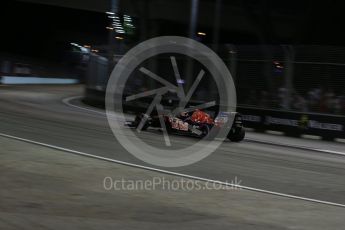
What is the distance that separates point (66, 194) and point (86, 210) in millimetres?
850

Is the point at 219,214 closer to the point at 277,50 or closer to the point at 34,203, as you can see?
the point at 34,203

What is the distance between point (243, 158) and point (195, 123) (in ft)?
10.5

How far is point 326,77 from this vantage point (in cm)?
2112

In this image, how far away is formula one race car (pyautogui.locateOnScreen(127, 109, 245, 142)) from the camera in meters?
15.7

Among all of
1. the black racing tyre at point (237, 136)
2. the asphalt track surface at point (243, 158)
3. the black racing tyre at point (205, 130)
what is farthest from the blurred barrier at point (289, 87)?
the black racing tyre at point (205, 130)

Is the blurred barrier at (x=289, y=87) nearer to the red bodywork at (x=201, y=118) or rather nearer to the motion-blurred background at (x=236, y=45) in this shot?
the motion-blurred background at (x=236, y=45)

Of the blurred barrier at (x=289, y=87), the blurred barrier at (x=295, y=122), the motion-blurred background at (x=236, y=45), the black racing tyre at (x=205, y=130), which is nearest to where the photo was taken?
the black racing tyre at (x=205, y=130)

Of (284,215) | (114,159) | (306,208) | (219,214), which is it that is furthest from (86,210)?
(114,159)

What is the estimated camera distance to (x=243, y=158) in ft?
41.6

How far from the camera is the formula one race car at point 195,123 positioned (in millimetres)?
15703

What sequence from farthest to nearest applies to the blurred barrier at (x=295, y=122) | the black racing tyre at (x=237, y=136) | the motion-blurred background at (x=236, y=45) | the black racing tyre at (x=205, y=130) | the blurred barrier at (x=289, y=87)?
1. the motion-blurred background at (x=236, y=45)
2. the blurred barrier at (x=289, y=87)
3. the blurred barrier at (x=295, y=122)
4. the black racing tyre at (x=237, y=136)
5. the black racing tyre at (x=205, y=130)

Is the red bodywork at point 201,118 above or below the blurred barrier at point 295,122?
above

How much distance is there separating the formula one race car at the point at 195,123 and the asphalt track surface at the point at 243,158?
0.34 metres

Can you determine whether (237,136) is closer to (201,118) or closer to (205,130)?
(205,130)
